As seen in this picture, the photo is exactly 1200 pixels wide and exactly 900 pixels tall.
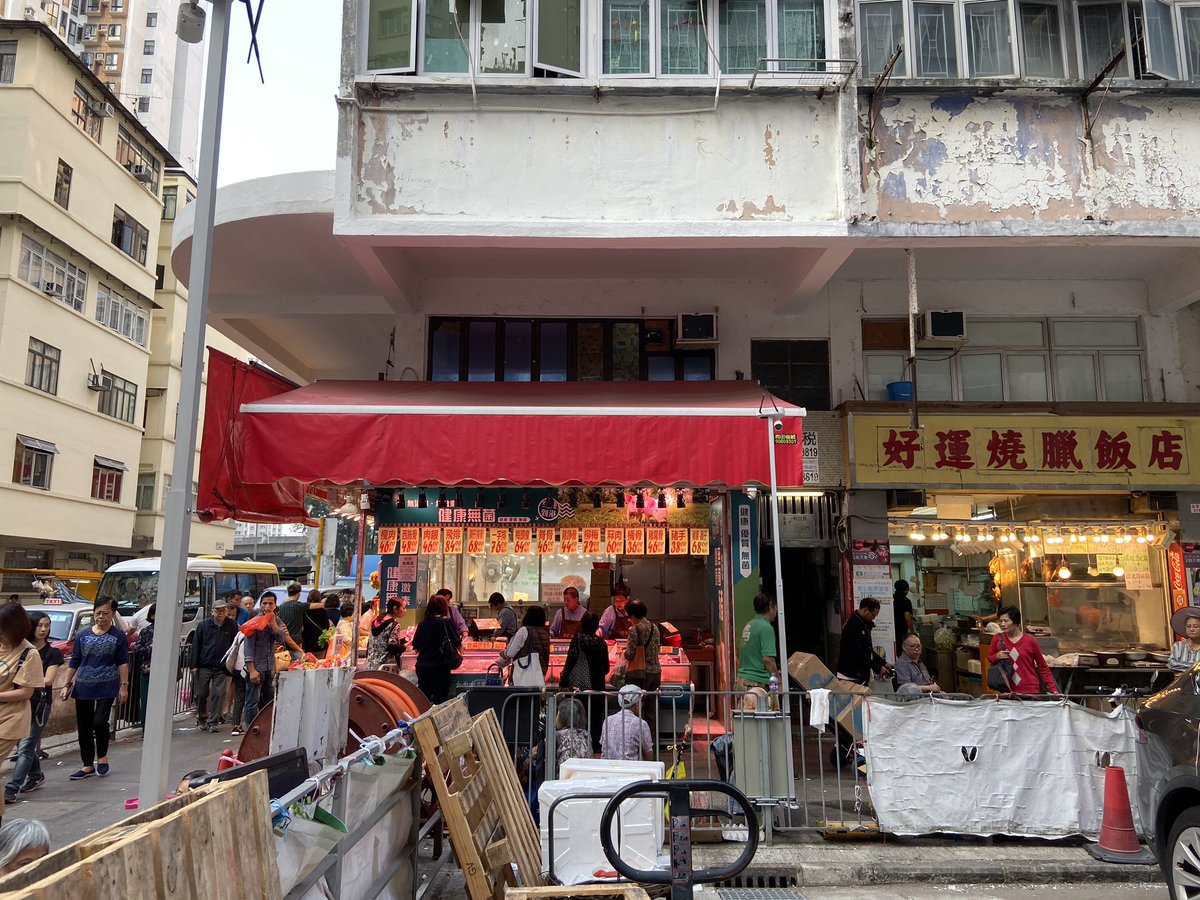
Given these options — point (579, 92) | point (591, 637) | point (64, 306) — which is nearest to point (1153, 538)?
point (591, 637)

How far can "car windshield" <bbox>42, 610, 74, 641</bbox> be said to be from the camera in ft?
55.3

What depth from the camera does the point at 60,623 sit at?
56.0ft

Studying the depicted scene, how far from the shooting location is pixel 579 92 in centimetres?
972

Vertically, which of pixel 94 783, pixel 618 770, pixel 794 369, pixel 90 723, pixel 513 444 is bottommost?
pixel 94 783

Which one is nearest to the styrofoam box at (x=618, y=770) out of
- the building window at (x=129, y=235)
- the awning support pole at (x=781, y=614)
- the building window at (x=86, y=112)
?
the awning support pole at (x=781, y=614)

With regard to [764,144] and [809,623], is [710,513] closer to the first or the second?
[809,623]

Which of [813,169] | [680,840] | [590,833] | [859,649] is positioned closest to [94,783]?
[590,833]

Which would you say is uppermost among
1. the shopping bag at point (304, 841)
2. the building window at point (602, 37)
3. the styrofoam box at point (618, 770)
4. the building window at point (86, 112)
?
the building window at point (86, 112)

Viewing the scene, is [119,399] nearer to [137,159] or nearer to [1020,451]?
[137,159]

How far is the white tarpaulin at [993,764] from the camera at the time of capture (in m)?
7.07

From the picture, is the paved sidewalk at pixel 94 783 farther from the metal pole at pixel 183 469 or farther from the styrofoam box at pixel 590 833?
the styrofoam box at pixel 590 833

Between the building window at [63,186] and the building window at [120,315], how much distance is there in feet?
12.1

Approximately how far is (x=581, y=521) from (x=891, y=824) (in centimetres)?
650

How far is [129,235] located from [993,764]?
40.0m
